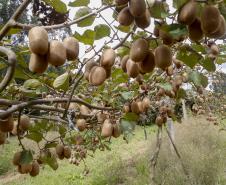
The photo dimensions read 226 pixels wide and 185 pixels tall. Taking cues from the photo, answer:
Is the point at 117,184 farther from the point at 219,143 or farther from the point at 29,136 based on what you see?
the point at 29,136

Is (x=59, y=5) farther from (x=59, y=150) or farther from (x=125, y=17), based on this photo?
(x=59, y=150)

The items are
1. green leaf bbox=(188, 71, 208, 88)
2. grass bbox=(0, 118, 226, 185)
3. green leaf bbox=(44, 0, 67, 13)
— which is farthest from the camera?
grass bbox=(0, 118, 226, 185)

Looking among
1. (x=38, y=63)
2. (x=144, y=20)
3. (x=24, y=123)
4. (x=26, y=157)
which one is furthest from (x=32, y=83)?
(x=144, y=20)

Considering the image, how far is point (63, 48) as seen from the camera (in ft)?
3.07

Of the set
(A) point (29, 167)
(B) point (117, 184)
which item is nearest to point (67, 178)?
(B) point (117, 184)

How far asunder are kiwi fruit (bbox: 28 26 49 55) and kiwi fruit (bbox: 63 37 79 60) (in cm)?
7

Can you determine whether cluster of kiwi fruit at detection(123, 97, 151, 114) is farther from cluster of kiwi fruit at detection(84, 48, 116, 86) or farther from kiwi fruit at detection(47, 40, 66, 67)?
kiwi fruit at detection(47, 40, 66, 67)

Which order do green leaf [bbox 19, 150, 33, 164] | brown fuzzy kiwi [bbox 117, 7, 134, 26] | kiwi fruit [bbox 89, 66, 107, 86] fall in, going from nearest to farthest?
brown fuzzy kiwi [bbox 117, 7, 134, 26], kiwi fruit [bbox 89, 66, 107, 86], green leaf [bbox 19, 150, 33, 164]

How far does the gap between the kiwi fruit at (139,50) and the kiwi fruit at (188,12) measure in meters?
0.16

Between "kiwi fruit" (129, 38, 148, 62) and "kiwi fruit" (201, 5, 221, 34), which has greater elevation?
"kiwi fruit" (201, 5, 221, 34)

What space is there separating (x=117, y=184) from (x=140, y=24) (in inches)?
255

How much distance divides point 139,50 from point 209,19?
210 mm

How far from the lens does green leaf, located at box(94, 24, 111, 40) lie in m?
1.18

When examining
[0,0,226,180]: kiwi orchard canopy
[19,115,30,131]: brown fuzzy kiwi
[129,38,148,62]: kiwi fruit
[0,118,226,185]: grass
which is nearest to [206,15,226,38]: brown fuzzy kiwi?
[0,0,226,180]: kiwi orchard canopy
